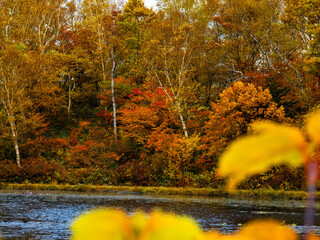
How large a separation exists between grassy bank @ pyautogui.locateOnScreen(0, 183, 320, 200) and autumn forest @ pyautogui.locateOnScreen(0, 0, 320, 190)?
844 mm

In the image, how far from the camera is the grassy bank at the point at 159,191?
15716mm

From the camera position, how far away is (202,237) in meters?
0.24

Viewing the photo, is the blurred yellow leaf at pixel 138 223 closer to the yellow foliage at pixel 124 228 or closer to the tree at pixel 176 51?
the yellow foliage at pixel 124 228

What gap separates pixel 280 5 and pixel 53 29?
50.1ft

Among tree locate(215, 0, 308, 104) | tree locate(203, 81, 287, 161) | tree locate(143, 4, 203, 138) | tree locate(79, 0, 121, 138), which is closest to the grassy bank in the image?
tree locate(203, 81, 287, 161)

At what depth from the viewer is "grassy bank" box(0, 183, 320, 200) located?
619 inches

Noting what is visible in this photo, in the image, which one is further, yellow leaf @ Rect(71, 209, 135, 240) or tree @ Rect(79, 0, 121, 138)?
tree @ Rect(79, 0, 121, 138)

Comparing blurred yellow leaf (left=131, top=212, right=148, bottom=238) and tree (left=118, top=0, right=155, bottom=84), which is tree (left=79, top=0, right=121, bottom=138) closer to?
tree (left=118, top=0, right=155, bottom=84)

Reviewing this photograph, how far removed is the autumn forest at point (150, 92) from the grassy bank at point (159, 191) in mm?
844

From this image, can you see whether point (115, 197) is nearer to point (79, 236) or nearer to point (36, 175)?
point (36, 175)

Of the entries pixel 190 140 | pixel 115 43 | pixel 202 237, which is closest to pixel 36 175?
pixel 190 140

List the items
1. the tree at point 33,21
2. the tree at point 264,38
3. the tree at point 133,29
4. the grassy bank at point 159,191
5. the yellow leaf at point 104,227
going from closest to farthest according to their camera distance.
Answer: the yellow leaf at point 104,227 < the grassy bank at point 159,191 < the tree at point 264,38 < the tree at point 33,21 < the tree at point 133,29

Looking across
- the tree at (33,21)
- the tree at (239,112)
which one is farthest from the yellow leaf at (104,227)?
the tree at (33,21)

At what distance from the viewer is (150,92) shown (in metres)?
22.0
